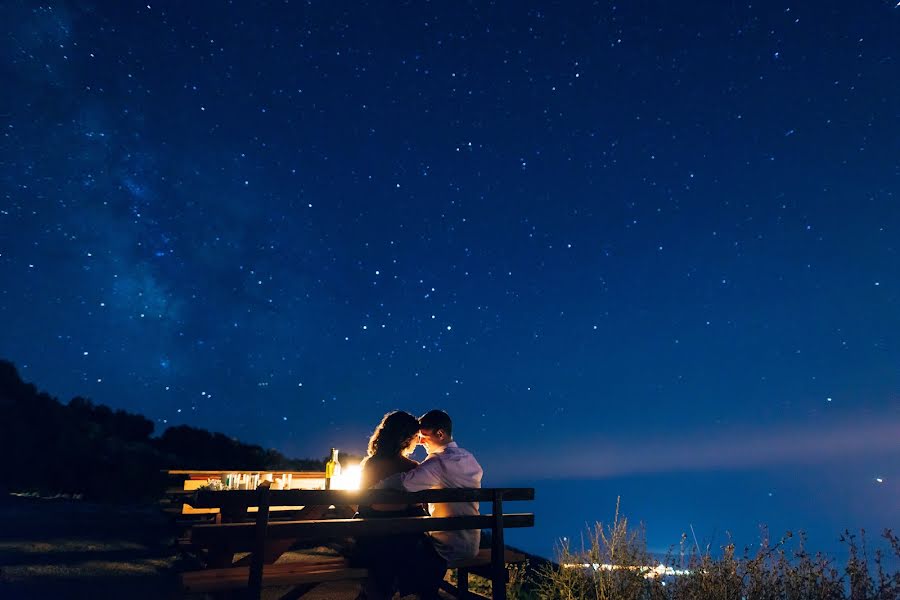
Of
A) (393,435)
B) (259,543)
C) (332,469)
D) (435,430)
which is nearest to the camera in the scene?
(259,543)

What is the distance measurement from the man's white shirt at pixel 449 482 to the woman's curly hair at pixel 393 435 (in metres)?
0.19

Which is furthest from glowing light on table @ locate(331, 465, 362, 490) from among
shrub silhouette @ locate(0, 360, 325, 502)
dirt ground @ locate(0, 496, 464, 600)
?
shrub silhouette @ locate(0, 360, 325, 502)

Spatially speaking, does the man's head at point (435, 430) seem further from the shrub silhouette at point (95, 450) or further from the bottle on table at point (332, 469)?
the shrub silhouette at point (95, 450)

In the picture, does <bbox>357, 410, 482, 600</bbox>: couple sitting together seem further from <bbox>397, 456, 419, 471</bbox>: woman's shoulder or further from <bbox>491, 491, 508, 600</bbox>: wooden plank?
<bbox>491, 491, 508, 600</bbox>: wooden plank

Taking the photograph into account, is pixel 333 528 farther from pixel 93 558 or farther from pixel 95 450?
pixel 95 450

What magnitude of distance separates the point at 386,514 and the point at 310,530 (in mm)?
627

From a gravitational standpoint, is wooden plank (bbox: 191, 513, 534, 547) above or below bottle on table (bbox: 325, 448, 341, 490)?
below

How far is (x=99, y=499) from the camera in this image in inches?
516

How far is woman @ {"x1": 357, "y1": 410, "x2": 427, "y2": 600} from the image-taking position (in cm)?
328

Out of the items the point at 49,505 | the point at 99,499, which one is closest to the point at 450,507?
the point at 49,505

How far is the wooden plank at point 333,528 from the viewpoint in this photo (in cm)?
262

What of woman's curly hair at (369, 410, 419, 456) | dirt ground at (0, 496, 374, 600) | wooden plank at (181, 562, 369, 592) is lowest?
dirt ground at (0, 496, 374, 600)

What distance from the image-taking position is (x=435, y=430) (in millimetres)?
3902

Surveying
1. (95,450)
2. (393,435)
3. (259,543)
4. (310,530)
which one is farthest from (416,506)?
(95,450)
